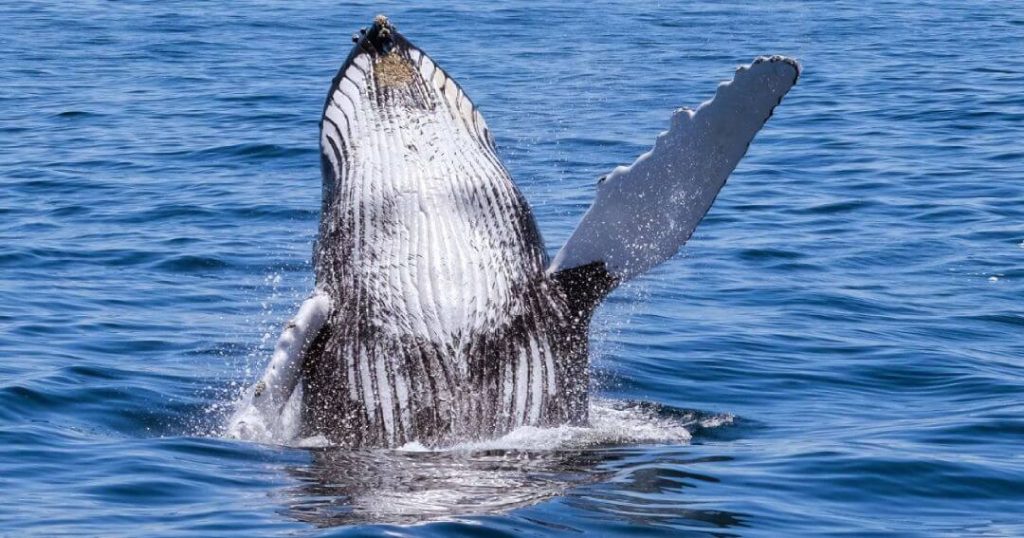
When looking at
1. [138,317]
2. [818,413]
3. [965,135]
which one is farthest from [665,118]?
[818,413]

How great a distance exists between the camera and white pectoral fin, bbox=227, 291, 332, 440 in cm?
1090

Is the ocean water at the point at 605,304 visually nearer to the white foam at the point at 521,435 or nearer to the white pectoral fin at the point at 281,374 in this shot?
the white foam at the point at 521,435

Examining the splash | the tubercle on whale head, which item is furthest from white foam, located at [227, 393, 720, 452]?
the tubercle on whale head

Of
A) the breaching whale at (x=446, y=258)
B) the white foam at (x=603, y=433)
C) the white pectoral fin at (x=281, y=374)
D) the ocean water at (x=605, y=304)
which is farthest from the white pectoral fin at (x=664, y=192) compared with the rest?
the white pectoral fin at (x=281, y=374)

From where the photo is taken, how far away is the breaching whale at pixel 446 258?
11.2 meters

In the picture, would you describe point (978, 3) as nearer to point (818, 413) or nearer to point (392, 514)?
point (818, 413)

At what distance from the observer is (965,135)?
2788 cm

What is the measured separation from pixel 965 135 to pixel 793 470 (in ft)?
58.8

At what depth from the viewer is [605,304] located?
17.9 meters

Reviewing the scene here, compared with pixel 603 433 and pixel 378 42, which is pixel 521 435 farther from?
pixel 378 42

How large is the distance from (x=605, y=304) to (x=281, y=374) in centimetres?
746

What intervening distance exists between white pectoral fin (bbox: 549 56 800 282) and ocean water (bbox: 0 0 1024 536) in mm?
1286

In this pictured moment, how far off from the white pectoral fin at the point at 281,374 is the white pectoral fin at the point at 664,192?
1708 mm

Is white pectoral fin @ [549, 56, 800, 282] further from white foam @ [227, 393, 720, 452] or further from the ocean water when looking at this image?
the ocean water
